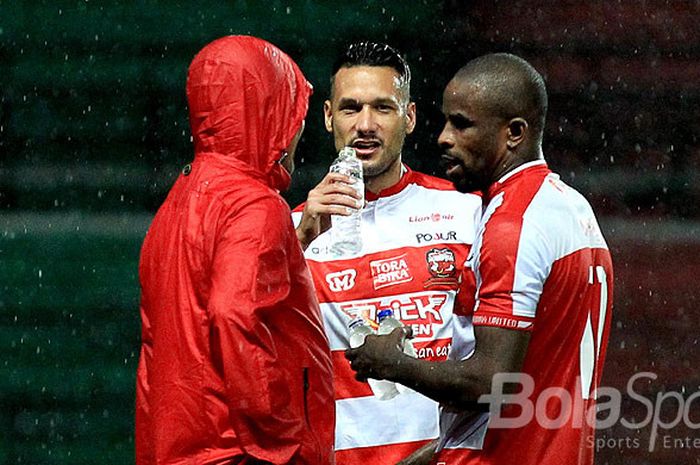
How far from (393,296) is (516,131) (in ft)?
3.00

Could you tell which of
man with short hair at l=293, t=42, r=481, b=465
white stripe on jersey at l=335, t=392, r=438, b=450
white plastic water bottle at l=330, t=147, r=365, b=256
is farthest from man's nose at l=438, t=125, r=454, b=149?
white stripe on jersey at l=335, t=392, r=438, b=450

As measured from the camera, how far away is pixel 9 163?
5.54 metres

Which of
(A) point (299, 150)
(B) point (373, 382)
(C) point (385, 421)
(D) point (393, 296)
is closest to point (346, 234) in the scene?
(D) point (393, 296)

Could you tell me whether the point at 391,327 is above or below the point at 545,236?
below

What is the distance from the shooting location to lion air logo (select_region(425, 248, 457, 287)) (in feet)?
12.0

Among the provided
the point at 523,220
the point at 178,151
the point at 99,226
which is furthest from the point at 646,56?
the point at 523,220

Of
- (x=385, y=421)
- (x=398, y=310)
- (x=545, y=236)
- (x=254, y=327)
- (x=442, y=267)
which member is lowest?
(x=385, y=421)

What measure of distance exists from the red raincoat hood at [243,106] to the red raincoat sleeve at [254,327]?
193 mm

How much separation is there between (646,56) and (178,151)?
2.13 metres

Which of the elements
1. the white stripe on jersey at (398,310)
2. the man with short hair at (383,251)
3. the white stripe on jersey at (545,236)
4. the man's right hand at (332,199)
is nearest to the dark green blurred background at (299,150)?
the man with short hair at (383,251)

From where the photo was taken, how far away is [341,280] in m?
3.70

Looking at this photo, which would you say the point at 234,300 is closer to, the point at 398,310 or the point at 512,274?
the point at 512,274

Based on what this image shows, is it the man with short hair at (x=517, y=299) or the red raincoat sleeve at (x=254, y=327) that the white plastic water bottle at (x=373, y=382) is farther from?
the red raincoat sleeve at (x=254, y=327)

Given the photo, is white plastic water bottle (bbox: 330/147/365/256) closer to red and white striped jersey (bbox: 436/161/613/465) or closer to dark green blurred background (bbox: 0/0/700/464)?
red and white striped jersey (bbox: 436/161/613/465)
